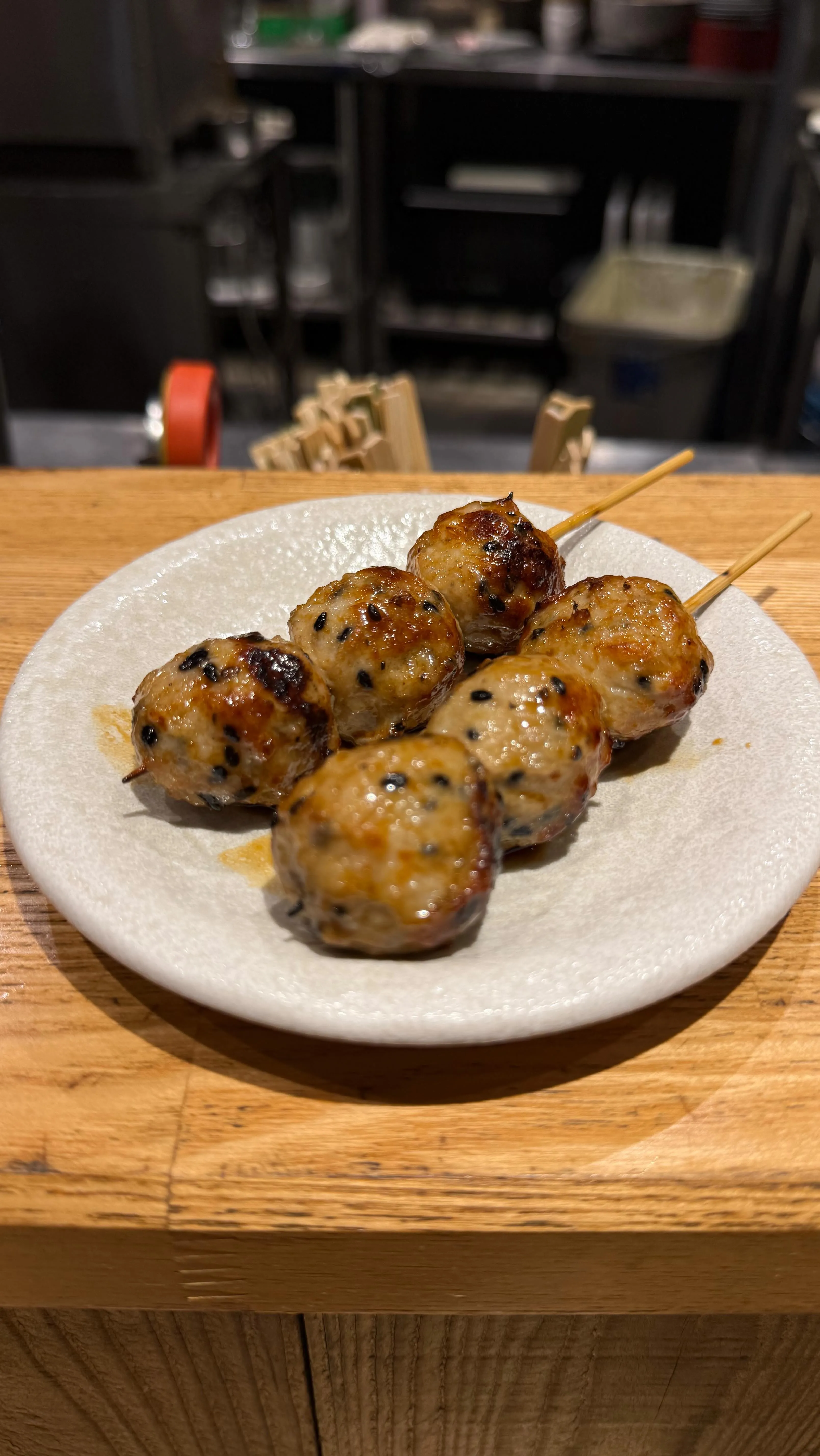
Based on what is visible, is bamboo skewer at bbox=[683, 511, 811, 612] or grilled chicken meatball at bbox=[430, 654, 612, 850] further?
bamboo skewer at bbox=[683, 511, 811, 612]

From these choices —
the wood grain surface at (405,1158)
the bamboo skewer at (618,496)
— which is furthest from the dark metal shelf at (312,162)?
the wood grain surface at (405,1158)

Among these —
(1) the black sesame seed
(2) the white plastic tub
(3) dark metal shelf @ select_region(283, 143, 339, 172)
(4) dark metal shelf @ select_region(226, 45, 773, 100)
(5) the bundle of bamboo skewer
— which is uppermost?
(1) the black sesame seed

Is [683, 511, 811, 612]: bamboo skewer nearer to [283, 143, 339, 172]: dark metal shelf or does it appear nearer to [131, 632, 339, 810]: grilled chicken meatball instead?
[131, 632, 339, 810]: grilled chicken meatball

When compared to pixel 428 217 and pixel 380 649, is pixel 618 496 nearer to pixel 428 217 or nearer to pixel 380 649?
pixel 380 649

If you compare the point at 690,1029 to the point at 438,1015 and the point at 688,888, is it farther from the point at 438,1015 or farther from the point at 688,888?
the point at 438,1015

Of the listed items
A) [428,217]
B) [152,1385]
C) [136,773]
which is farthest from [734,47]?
[152,1385]

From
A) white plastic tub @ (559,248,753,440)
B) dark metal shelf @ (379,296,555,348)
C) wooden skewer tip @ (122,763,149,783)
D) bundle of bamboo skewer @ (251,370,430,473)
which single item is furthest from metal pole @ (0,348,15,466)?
dark metal shelf @ (379,296,555,348)
